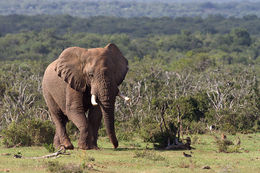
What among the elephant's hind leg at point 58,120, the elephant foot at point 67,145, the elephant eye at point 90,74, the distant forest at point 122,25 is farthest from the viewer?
the distant forest at point 122,25

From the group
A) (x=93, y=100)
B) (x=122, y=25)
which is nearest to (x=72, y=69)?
(x=93, y=100)

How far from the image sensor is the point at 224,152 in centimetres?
1312

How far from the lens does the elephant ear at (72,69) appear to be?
1302 cm

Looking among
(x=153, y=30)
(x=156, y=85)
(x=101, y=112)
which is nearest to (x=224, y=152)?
(x=101, y=112)

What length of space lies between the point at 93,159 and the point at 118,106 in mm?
9262

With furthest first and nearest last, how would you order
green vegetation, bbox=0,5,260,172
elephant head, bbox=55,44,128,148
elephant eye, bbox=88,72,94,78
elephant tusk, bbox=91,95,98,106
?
1. elephant eye, bbox=88,72,94,78
2. elephant head, bbox=55,44,128,148
3. elephant tusk, bbox=91,95,98,106
4. green vegetation, bbox=0,5,260,172

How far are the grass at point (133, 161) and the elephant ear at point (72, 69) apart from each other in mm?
1374

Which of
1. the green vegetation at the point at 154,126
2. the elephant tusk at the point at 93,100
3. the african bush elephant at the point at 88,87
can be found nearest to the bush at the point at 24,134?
the green vegetation at the point at 154,126

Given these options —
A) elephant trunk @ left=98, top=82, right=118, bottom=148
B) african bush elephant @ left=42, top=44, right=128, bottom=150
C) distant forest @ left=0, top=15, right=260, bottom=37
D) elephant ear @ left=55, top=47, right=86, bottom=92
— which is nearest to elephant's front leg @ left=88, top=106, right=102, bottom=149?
african bush elephant @ left=42, top=44, right=128, bottom=150

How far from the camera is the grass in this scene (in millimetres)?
10516

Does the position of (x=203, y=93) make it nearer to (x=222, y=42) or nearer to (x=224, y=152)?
(x=224, y=152)

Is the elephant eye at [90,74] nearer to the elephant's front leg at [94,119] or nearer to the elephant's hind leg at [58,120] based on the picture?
the elephant's front leg at [94,119]

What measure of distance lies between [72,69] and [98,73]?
873 millimetres

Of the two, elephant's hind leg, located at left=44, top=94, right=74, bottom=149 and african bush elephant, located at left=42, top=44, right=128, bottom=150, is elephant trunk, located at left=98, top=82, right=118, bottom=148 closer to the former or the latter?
african bush elephant, located at left=42, top=44, right=128, bottom=150
